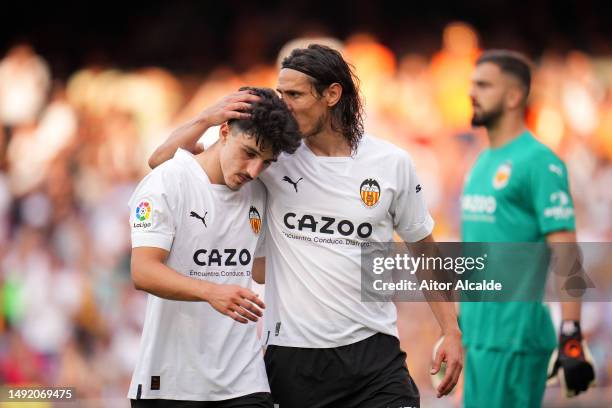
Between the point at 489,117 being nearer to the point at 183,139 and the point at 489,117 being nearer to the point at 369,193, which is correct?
the point at 369,193

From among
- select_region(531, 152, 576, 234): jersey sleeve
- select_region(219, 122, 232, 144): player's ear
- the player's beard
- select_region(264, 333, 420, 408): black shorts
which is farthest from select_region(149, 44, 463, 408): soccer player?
the player's beard

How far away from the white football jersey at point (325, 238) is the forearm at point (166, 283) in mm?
699

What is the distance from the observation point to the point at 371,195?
15.4ft

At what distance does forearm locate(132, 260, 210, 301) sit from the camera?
3.99 metres

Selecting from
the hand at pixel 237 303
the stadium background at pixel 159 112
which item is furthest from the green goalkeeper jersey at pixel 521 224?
the stadium background at pixel 159 112

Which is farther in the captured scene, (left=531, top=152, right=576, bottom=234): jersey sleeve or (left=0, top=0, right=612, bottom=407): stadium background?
(left=0, top=0, right=612, bottom=407): stadium background

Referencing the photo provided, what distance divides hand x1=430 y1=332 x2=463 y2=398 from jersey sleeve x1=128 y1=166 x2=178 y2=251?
3.95 feet

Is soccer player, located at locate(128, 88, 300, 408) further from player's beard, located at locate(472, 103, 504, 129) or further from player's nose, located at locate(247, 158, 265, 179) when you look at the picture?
player's beard, located at locate(472, 103, 504, 129)

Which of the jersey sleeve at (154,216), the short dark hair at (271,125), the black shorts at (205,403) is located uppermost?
the short dark hair at (271,125)

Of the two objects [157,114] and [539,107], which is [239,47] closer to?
[157,114]

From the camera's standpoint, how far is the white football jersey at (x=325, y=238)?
15.1 feet

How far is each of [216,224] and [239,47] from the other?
26.9ft

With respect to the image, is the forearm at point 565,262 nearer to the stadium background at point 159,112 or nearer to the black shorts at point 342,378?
the black shorts at point 342,378

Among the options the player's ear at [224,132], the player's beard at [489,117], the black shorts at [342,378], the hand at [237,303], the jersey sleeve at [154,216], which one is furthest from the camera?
the player's beard at [489,117]
